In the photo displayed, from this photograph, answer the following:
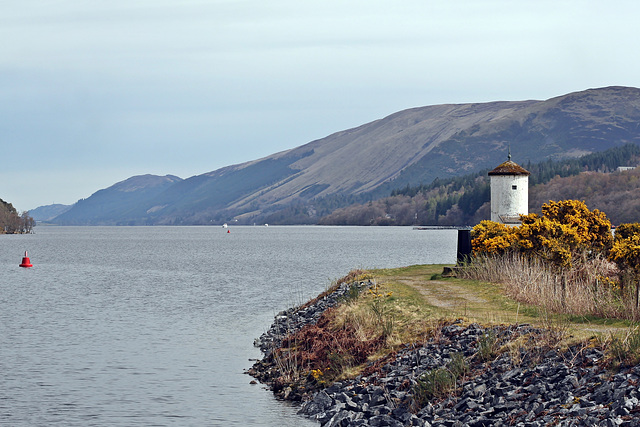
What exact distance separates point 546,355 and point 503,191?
1439 inches

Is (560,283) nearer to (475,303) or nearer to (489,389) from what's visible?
(475,303)

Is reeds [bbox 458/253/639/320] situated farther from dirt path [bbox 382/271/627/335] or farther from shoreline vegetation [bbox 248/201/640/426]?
dirt path [bbox 382/271/627/335]

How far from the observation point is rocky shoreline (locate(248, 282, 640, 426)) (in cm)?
1454

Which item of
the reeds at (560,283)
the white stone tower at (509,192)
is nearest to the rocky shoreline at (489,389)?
the reeds at (560,283)

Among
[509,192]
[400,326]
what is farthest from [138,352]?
[509,192]

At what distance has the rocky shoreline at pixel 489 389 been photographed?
1454 centimetres


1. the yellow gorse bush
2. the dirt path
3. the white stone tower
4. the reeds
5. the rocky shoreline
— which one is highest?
the white stone tower

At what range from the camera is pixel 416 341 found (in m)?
22.3

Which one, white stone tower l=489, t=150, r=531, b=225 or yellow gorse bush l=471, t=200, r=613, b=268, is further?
white stone tower l=489, t=150, r=531, b=225

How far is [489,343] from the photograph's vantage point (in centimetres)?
1892

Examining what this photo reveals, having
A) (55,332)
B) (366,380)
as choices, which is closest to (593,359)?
(366,380)

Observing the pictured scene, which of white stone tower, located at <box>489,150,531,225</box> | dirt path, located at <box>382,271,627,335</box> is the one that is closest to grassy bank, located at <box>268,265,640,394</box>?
dirt path, located at <box>382,271,627,335</box>

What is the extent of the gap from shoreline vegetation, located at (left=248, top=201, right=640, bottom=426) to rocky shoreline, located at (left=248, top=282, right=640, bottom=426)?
0.11ft

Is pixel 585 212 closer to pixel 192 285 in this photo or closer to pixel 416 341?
pixel 416 341
